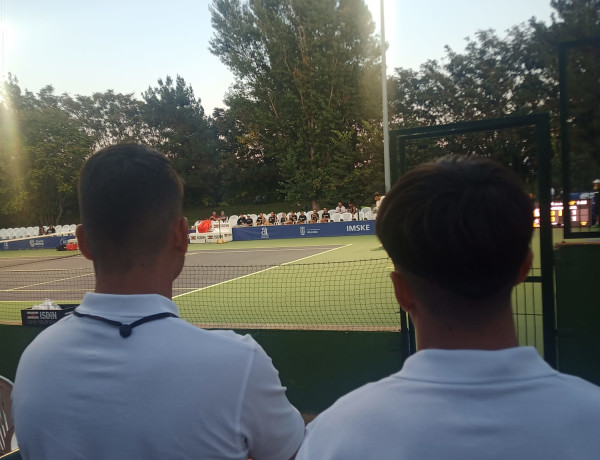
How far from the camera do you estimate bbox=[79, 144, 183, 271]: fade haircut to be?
1358 millimetres

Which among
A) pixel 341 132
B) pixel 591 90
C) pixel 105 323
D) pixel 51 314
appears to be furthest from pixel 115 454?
pixel 341 132

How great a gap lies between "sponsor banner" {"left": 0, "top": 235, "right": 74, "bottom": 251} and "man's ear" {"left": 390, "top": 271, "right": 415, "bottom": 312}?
2700cm

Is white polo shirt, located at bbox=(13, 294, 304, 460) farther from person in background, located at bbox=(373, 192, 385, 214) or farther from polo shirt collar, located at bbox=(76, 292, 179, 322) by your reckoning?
person in background, located at bbox=(373, 192, 385, 214)

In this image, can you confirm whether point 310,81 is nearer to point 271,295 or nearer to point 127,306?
point 271,295

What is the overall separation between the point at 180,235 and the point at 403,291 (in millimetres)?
734

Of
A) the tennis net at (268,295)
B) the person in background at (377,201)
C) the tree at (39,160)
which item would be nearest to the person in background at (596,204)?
the person in background at (377,201)

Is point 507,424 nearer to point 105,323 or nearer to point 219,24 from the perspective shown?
point 105,323

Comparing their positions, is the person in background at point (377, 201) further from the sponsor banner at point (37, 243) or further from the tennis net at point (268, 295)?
the sponsor banner at point (37, 243)

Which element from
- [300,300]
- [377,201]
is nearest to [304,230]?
[377,201]

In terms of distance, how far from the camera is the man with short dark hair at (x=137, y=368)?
116 cm

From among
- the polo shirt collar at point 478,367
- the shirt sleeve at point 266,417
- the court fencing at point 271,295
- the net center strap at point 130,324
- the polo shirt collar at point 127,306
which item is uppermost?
the polo shirt collar at point 127,306

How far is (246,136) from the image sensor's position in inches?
1741

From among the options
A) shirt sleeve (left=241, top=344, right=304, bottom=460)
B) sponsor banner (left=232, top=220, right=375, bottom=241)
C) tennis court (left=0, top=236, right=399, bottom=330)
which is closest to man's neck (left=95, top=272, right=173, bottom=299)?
shirt sleeve (left=241, top=344, right=304, bottom=460)

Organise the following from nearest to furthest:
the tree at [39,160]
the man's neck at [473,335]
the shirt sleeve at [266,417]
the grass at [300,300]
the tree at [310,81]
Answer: the man's neck at [473,335]
the shirt sleeve at [266,417]
the grass at [300,300]
the tree at [310,81]
the tree at [39,160]
